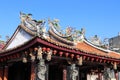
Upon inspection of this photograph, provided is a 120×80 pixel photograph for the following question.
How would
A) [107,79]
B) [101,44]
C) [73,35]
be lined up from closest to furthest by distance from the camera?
[107,79] → [73,35] → [101,44]

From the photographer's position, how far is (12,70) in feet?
50.8

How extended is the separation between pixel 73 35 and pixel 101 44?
14.8 ft

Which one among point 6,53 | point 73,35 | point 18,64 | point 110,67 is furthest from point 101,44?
point 6,53

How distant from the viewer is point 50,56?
1095 cm

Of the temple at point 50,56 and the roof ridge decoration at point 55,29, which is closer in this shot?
the temple at point 50,56

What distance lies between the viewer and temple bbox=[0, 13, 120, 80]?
1086 centimetres

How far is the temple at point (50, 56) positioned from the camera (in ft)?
35.6

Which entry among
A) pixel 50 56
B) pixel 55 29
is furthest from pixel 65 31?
pixel 50 56

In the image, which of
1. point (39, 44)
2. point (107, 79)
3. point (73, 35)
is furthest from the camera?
point (73, 35)

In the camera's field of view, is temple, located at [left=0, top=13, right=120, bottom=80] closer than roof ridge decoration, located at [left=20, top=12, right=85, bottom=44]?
Yes

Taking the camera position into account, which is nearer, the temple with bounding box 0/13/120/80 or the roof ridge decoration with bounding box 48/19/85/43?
the temple with bounding box 0/13/120/80

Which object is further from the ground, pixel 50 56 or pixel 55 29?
pixel 55 29

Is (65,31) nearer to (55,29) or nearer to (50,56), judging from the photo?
Answer: (55,29)

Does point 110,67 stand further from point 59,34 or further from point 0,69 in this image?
point 0,69
